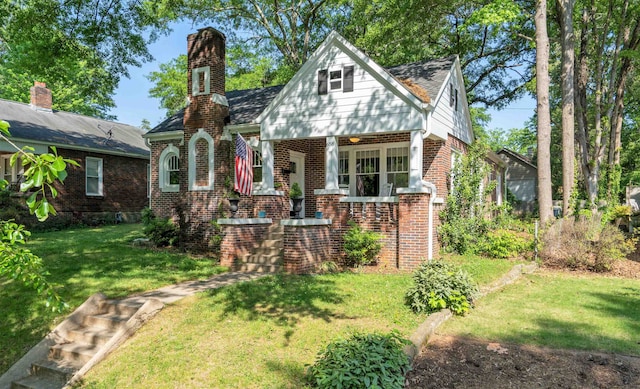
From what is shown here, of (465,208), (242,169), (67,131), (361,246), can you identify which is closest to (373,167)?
(465,208)

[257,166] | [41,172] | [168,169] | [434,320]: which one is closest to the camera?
[41,172]

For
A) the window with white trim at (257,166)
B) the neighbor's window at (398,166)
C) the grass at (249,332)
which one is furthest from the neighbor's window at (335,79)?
the grass at (249,332)

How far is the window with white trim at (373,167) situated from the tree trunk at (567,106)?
4716 millimetres

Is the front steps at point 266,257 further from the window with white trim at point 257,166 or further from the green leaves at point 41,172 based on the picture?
the green leaves at point 41,172

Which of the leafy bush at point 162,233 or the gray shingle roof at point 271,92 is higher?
the gray shingle roof at point 271,92

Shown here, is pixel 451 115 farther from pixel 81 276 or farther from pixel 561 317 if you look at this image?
pixel 81 276

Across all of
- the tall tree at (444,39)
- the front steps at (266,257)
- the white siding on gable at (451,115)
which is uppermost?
the tall tree at (444,39)

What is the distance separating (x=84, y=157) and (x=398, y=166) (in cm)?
1492

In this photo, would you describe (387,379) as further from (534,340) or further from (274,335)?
(534,340)

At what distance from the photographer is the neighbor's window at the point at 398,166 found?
12805 mm

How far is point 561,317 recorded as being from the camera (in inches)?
242

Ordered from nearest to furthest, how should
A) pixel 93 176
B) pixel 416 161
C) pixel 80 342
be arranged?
pixel 80 342, pixel 416 161, pixel 93 176

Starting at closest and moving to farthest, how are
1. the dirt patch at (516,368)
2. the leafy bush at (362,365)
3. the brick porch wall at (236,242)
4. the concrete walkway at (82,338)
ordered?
the leafy bush at (362,365) → the dirt patch at (516,368) → the concrete walkway at (82,338) → the brick porch wall at (236,242)

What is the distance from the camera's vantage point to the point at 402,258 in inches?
388
